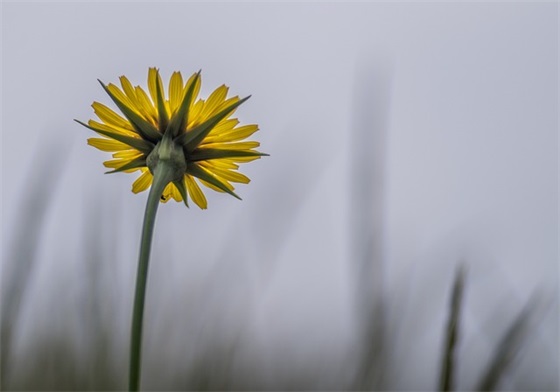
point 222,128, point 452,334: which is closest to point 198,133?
point 222,128

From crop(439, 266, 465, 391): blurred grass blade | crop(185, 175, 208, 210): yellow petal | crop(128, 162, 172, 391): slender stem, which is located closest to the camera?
crop(128, 162, 172, 391): slender stem

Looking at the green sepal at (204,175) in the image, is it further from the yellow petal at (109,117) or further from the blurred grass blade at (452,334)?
the blurred grass blade at (452,334)

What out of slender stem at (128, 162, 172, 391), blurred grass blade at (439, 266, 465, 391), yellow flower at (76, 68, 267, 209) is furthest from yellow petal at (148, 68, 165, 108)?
blurred grass blade at (439, 266, 465, 391)

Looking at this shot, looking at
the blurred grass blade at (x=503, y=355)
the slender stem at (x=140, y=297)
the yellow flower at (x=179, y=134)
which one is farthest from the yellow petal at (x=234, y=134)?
the blurred grass blade at (x=503, y=355)

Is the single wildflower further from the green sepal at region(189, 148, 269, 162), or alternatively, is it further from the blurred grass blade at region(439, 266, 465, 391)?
the blurred grass blade at region(439, 266, 465, 391)

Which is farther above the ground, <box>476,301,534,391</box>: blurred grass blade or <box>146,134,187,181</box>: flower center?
<box>146,134,187,181</box>: flower center

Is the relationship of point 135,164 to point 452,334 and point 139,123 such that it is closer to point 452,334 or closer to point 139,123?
point 139,123

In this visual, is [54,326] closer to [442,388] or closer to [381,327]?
[381,327]
